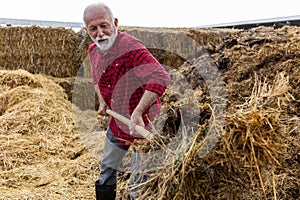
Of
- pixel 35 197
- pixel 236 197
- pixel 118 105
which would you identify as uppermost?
pixel 118 105

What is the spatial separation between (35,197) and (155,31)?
197 inches

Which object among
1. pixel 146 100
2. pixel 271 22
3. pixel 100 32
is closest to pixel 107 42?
pixel 100 32

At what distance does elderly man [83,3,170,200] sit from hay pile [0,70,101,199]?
1.02 m

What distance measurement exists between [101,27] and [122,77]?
36 centimetres

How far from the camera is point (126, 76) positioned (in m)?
2.13

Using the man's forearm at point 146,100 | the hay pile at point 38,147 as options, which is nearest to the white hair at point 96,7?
the man's forearm at point 146,100

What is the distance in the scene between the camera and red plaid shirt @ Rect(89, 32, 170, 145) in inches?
77.8

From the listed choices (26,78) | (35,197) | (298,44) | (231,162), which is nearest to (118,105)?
A: (231,162)

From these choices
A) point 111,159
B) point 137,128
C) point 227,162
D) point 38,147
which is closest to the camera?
point 227,162

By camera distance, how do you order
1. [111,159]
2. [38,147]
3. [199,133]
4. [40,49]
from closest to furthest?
[199,133] → [111,159] → [38,147] → [40,49]

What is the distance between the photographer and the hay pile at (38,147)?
10.2 ft

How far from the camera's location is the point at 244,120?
61.7 inches

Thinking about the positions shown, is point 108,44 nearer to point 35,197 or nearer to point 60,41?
point 35,197

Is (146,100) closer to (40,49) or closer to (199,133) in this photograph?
(199,133)
